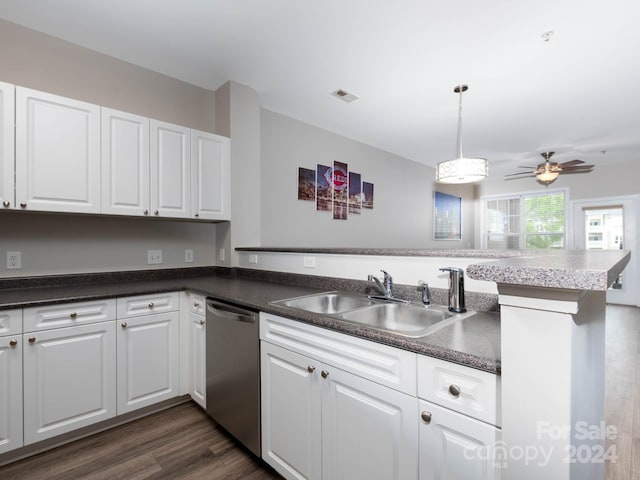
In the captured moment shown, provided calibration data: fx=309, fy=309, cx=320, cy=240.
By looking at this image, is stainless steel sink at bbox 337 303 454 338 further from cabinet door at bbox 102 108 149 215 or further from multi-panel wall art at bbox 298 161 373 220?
multi-panel wall art at bbox 298 161 373 220

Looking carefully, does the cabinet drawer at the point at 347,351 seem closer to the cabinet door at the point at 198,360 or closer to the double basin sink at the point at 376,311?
the double basin sink at the point at 376,311

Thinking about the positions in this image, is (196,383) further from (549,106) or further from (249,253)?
(549,106)

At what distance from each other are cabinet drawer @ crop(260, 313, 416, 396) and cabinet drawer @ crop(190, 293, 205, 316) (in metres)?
0.68

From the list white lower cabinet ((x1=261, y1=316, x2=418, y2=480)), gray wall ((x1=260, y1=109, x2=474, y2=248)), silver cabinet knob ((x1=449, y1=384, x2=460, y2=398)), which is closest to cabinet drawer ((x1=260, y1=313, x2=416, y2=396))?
Result: white lower cabinet ((x1=261, y1=316, x2=418, y2=480))

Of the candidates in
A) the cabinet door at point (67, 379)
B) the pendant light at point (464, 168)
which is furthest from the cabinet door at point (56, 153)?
the pendant light at point (464, 168)

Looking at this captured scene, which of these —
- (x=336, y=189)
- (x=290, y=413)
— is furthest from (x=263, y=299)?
(x=336, y=189)

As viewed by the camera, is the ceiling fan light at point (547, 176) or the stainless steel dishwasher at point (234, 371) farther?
the ceiling fan light at point (547, 176)

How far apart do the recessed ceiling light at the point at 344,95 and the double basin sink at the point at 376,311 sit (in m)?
2.08

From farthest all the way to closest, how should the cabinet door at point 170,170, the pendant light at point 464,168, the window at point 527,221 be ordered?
the window at point 527,221 → the pendant light at point 464,168 → the cabinet door at point 170,170

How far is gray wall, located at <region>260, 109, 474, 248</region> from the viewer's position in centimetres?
342

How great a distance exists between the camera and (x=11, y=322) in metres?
1.61

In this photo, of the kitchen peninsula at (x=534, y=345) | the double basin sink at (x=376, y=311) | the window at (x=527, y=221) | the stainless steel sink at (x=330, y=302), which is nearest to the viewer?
the kitchen peninsula at (x=534, y=345)

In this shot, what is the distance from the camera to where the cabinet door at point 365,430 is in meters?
1.02

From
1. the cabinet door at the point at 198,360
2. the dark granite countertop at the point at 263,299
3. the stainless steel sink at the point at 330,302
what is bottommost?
the cabinet door at the point at 198,360
